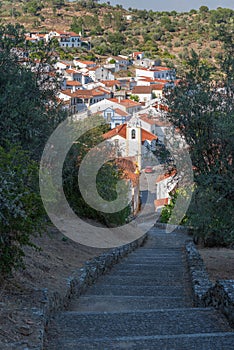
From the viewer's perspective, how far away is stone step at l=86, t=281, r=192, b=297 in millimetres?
10742

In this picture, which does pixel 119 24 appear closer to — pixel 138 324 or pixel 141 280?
pixel 141 280

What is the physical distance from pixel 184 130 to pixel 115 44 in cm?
12835

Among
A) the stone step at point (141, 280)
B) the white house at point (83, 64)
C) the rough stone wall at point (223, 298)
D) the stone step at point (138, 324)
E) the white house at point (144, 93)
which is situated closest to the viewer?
the stone step at point (138, 324)

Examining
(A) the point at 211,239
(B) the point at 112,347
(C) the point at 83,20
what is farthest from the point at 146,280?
(C) the point at 83,20

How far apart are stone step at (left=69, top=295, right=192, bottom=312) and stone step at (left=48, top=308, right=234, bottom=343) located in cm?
120

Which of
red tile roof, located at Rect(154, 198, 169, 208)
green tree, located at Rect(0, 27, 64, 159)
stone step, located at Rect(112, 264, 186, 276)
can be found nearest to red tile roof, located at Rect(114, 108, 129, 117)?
red tile roof, located at Rect(154, 198, 169, 208)

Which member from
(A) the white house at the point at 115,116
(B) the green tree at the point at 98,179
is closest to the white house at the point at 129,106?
(A) the white house at the point at 115,116

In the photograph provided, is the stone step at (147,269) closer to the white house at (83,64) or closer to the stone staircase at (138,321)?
the stone staircase at (138,321)

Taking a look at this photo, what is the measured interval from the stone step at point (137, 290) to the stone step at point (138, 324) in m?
2.69

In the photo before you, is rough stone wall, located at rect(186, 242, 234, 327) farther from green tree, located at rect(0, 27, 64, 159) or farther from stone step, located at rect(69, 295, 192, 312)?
green tree, located at rect(0, 27, 64, 159)

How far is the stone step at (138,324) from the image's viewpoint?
6828 mm

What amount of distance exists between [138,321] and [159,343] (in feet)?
4.55

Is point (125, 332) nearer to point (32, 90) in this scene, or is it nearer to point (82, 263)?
point (82, 263)

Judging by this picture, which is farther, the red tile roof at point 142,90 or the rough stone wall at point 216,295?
the red tile roof at point 142,90
